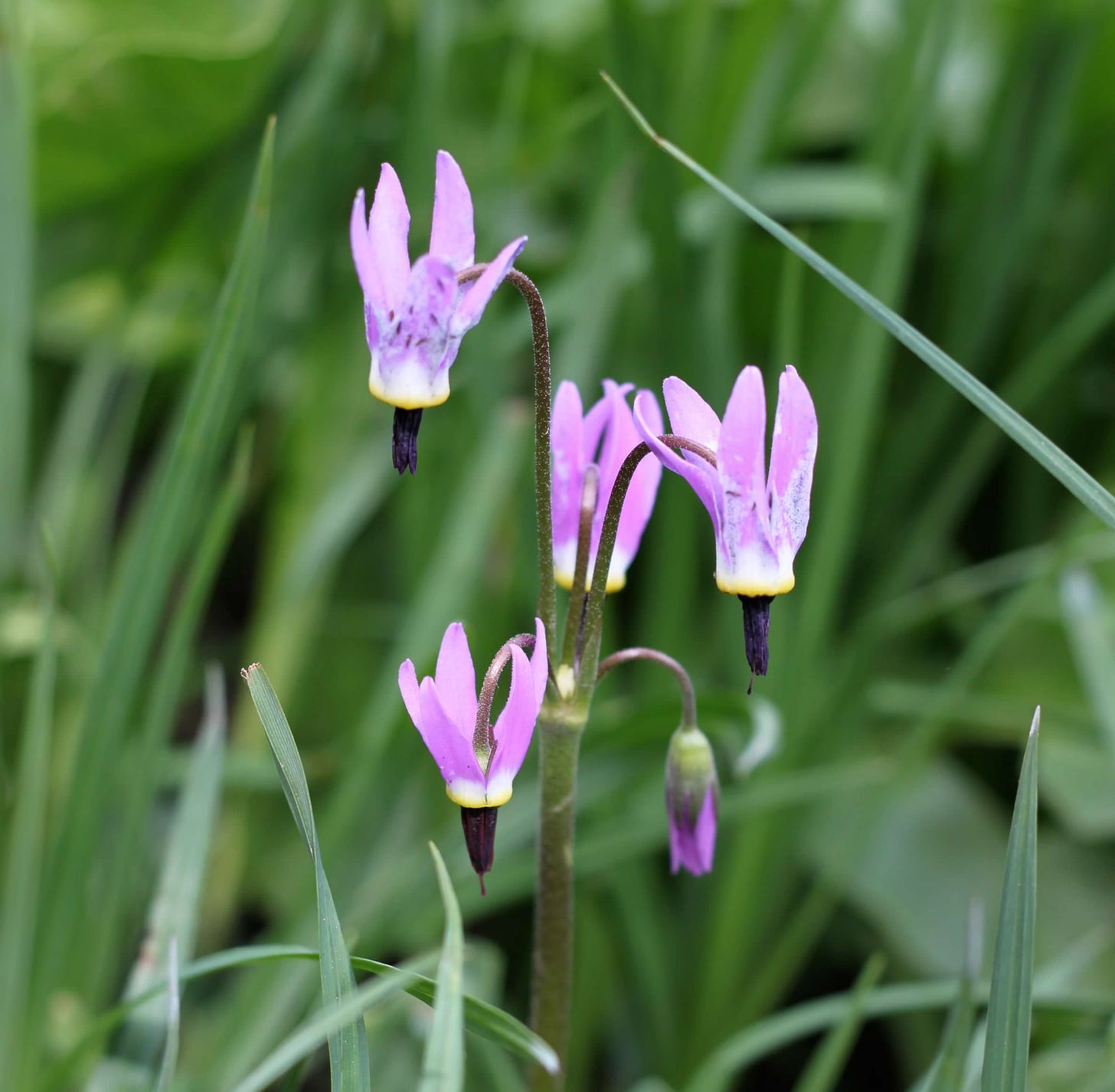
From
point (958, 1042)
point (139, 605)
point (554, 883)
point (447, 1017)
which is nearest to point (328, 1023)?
point (447, 1017)

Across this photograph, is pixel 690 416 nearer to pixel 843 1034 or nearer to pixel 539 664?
pixel 539 664

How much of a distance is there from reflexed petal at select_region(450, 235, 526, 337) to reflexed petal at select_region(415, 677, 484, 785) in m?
0.23

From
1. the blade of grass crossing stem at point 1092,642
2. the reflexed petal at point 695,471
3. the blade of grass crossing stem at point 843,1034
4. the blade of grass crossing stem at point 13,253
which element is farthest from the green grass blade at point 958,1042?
the blade of grass crossing stem at point 13,253

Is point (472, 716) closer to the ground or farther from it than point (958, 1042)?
farther from it

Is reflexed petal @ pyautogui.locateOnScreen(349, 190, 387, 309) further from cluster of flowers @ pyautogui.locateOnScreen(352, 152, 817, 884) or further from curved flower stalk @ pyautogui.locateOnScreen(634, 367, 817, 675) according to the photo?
curved flower stalk @ pyautogui.locateOnScreen(634, 367, 817, 675)

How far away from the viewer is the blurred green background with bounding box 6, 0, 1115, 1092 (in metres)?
1.52

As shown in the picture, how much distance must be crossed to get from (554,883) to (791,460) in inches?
16.3

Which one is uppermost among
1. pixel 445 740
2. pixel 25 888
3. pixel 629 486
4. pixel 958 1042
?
pixel 629 486

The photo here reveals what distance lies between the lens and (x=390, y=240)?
0.79 metres

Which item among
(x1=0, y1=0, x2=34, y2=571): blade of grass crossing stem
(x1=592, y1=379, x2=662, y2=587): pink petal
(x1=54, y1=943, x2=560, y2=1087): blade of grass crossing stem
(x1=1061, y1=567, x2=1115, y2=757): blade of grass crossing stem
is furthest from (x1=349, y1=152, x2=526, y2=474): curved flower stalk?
(x1=1061, y1=567, x2=1115, y2=757): blade of grass crossing stem

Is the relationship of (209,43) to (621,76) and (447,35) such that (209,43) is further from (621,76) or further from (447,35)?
(621,76)

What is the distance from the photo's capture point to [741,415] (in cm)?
75

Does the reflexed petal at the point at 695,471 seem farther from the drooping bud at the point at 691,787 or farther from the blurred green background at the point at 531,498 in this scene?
the blurred green background at the point at 531,498

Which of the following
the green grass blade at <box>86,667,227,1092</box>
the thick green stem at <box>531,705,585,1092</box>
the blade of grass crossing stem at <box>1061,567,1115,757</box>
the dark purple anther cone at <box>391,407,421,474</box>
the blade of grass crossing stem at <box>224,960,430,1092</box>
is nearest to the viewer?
the blade of grass crossing stem at <box>224,960,430,1092</box>
